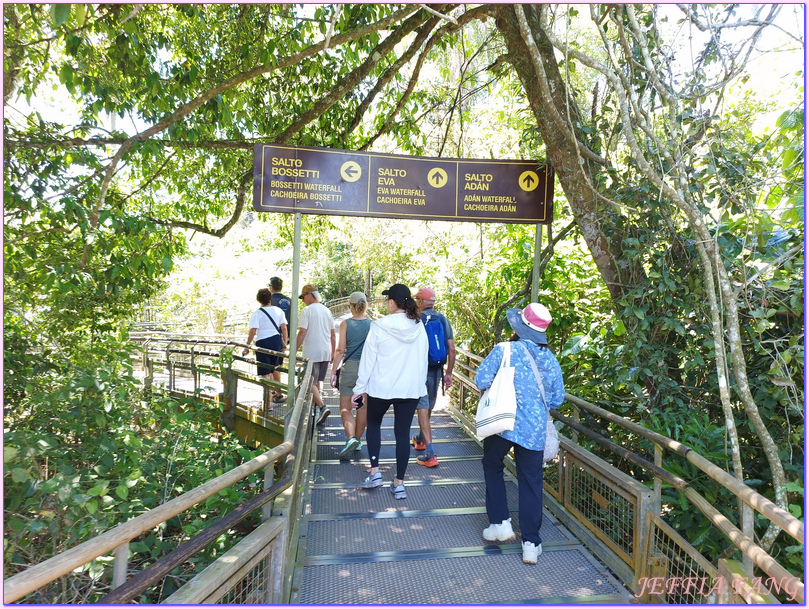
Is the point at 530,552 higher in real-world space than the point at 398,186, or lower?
lower

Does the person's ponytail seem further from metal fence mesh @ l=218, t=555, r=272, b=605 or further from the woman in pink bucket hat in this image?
metal fence mesh @ l=218, t=555, r=272, b=605

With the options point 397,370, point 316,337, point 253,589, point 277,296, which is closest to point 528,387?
point 397,370

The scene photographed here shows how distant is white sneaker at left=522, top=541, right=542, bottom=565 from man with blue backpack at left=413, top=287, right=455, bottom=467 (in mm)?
1837

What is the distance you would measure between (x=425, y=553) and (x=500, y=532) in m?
0.55

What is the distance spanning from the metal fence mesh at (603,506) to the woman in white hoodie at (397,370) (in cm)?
136

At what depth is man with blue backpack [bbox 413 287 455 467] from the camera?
534 centimetres

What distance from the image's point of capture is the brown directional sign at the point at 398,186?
4938 millimetres

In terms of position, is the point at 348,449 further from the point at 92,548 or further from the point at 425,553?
the point at 92,548

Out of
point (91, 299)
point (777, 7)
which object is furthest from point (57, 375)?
point (777, 7)

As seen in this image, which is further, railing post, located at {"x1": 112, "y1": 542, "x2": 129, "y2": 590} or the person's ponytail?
the person's ponytail

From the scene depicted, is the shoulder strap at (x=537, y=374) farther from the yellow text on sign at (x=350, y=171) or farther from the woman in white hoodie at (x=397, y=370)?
the yellow text on sign at (x=350, y=171)

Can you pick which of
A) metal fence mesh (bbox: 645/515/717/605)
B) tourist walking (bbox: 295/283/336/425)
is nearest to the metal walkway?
metal fence mesh (bbox: 645/515/717/605)

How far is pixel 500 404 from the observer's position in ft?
11.6

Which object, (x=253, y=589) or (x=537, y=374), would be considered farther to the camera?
(x=537, y=374)
